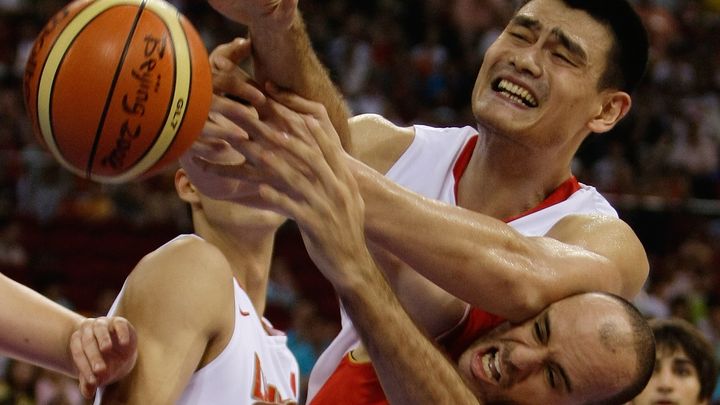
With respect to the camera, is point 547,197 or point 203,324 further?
point 547,197

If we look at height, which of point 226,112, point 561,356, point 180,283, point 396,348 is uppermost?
point 226,112

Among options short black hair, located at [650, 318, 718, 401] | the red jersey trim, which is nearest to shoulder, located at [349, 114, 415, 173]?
the red jersey trim

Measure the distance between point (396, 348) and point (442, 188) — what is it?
89 centimetres

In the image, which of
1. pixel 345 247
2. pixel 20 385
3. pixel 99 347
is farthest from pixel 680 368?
pixel 20 385

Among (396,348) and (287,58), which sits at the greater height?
(287,58)

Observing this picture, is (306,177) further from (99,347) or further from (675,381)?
(675,381)

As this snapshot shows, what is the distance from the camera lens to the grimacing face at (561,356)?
10.0ft

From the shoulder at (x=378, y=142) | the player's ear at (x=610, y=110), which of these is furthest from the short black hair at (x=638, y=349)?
the shoulder at (x=378, y=142)

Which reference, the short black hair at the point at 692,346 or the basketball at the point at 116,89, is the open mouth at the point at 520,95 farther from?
the short black hair at the point at 692,346

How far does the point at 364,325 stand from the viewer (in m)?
2.84

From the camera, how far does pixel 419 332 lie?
2951 mm

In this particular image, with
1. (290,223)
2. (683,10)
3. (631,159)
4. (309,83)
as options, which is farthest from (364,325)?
(683,10)

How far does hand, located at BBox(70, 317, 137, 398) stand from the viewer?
2.86 metres

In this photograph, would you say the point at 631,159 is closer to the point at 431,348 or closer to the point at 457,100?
the point at 457,100
